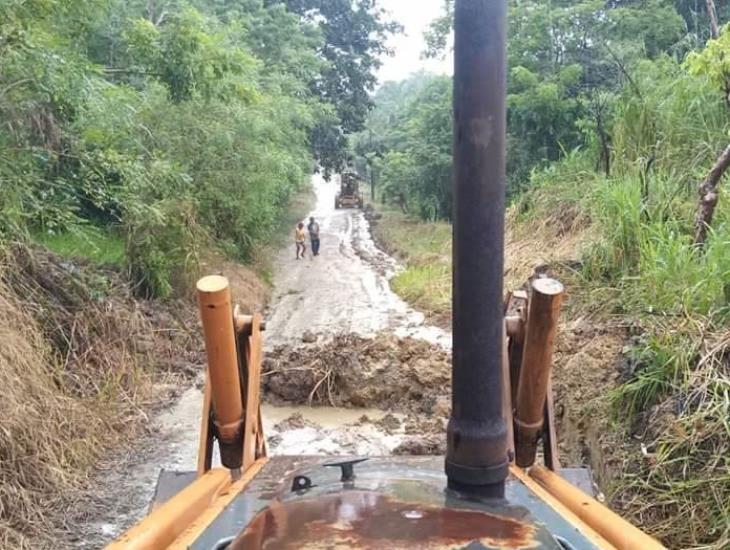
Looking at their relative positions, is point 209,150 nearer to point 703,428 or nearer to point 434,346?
point 434,346

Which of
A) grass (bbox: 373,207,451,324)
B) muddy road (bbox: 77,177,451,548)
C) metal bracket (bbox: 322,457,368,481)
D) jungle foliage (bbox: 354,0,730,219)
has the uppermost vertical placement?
jungle foliage (bbox: 354,0,730,219)

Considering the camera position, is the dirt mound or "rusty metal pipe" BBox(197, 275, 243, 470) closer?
"rusty metal pipe" BBox(197, 275, 243, 470)

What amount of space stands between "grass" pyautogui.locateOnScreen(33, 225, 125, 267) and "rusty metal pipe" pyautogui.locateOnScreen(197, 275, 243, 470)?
644cm

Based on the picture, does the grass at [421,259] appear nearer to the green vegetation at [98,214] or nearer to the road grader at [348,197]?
the green vegetation at [98,214]

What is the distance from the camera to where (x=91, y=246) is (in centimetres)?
1016

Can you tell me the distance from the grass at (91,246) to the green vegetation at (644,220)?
5.18 metres

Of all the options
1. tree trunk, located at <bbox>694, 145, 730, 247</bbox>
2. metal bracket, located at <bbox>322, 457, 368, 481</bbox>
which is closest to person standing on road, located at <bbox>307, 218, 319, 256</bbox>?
tree trunk, located at <bbox>694, 145, 730, 247</bbox>

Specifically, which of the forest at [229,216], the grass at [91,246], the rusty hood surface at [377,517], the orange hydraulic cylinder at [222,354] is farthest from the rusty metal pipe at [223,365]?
the grass at [91,246]

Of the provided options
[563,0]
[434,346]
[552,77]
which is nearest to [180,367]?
[434,346]

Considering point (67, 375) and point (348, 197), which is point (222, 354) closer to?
point (67, 375)

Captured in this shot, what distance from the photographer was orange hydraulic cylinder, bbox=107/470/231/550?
A: 1.93m

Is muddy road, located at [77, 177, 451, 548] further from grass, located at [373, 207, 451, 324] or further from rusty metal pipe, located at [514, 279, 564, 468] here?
rusty metal pipe, located at [514, 279, 564, 468]

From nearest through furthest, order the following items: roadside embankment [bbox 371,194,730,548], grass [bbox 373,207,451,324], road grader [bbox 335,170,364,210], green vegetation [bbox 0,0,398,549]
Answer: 1. roadside embankment [bbox 371,194,730,548]
2. green vegetation [bbox 0,0,398,549]
3. grass [bbox 373,207,451,324]
4. road grader [bbox 335,170,364,210]

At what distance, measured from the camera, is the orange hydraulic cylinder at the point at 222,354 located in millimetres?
2732
